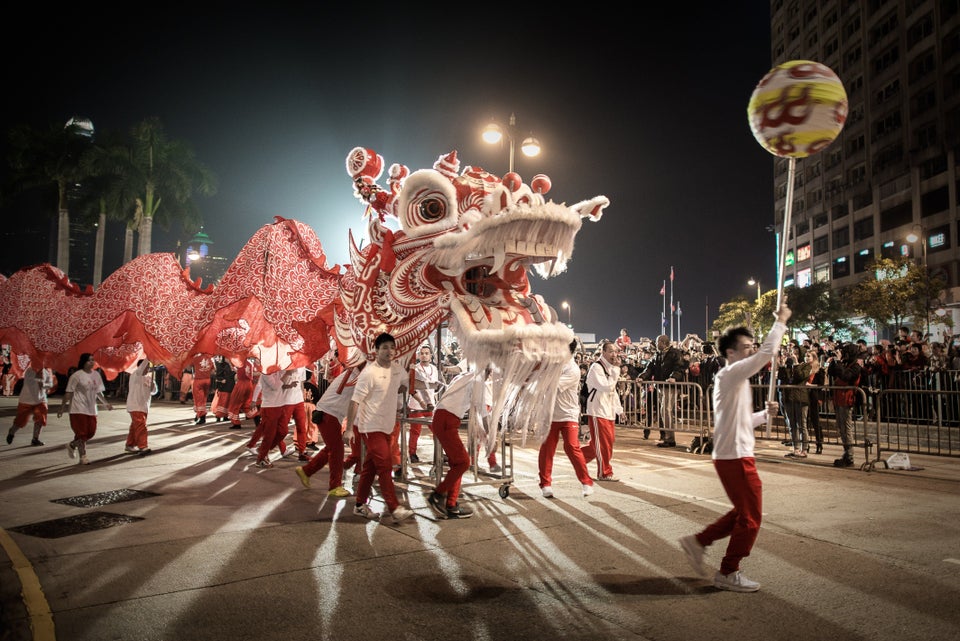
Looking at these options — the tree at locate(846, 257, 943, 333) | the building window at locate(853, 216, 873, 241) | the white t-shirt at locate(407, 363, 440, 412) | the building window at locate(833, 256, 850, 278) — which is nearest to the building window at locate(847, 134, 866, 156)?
the building window at locate(853, 216, 873, 241)

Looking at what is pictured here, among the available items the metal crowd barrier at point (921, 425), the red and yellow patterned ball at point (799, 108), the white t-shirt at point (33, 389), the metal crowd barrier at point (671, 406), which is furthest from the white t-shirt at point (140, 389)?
the metal crowd barrier at point (921, 425)

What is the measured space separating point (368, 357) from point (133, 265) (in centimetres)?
499

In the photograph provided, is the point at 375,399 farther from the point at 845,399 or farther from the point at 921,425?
the point at 921,425

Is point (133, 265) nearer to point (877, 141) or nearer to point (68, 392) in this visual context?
point (68, 392)

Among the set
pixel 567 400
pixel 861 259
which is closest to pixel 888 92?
pixel 861 259

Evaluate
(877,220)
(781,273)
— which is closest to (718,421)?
(781,273)

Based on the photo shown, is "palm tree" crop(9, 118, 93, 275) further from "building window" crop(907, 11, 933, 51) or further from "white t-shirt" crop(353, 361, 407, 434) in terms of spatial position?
"building window" crop(907, 11, 933, 51)

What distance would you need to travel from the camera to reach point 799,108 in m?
4.57

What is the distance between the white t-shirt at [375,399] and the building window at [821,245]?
5503 cm

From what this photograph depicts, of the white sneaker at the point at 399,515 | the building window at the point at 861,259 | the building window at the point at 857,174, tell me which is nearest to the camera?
the white sneaker at the point at 399,515

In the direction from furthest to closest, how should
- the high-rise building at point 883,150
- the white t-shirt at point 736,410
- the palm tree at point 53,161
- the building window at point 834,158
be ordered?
the building window at point 834,158 → the high-rise building at point 883,150 → the palm tree at point 53,161 → the white t-shirt at point 736,410

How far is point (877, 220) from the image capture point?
4512 centimetres

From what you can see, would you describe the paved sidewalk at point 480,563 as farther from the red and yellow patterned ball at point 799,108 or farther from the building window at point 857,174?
the building window at point 857,174

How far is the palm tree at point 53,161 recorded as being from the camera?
95.9ft
